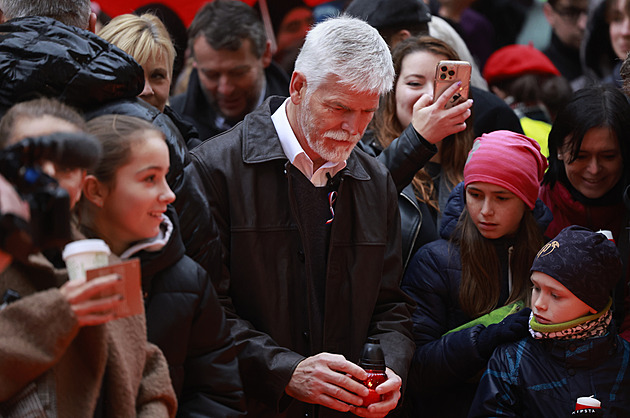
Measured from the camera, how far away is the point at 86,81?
2.53m

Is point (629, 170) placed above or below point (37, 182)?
below

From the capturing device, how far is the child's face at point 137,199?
231 cm

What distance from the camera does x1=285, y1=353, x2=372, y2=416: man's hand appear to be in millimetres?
2977

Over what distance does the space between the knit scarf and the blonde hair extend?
2012 mm

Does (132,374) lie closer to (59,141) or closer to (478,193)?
(59,141)

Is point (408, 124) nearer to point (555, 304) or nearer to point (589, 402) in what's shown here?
point (555, 304)

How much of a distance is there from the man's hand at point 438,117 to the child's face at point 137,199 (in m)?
1.61

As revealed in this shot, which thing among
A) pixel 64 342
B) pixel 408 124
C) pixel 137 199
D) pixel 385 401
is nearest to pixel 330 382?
pixel 385 401

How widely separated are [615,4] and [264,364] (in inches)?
161

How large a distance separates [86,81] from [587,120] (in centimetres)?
233

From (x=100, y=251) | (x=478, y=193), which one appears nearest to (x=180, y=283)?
(x=100, y=251)

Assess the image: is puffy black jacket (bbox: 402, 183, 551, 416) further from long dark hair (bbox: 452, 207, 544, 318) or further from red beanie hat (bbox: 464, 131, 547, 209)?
red beanie hat (bbox: 464, 131, 547, 209)

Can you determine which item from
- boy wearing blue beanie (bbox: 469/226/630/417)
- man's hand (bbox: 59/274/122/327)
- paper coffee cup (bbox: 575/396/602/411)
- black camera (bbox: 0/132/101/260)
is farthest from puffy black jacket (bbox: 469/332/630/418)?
black camera (bbox: 0/132/101/260)

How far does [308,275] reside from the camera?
313 cm
